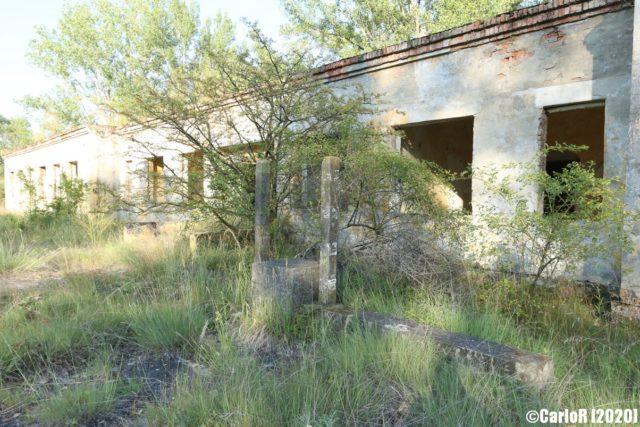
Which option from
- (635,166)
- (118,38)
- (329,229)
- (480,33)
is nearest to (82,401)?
(329,229)

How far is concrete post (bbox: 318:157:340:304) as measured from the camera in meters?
4.23

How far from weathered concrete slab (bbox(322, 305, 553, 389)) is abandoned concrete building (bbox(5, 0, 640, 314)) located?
222 centimetres

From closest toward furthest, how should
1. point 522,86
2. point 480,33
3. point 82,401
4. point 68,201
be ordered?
point 82,401, point 522,86, point 480,33, point 68,201

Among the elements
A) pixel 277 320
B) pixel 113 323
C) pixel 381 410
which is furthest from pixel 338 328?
pixel 113 323

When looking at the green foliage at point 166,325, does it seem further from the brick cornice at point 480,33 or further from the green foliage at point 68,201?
the green foliage at point 68,201

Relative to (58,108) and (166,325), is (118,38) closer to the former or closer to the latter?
(58,108)

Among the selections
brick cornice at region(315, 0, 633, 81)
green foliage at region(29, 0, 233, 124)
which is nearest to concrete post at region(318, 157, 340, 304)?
brick cornice at region(315, 0, 633, 81)

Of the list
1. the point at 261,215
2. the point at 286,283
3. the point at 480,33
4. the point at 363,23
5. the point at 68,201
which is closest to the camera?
the point at 286,283

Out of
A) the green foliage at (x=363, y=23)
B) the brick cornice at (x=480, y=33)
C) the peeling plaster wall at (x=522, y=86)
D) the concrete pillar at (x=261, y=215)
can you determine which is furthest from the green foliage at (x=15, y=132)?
the concrete pillar at (x=261, y=215)

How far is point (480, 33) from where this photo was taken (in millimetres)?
6309

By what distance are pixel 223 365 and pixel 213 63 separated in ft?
16.1

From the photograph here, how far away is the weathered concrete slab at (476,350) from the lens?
2.72 metres

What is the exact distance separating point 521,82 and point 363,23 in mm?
15716

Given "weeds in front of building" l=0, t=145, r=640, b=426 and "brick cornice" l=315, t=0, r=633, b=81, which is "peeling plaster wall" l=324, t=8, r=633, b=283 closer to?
"brick cornice" l=315, t=0, r=633, b=81
